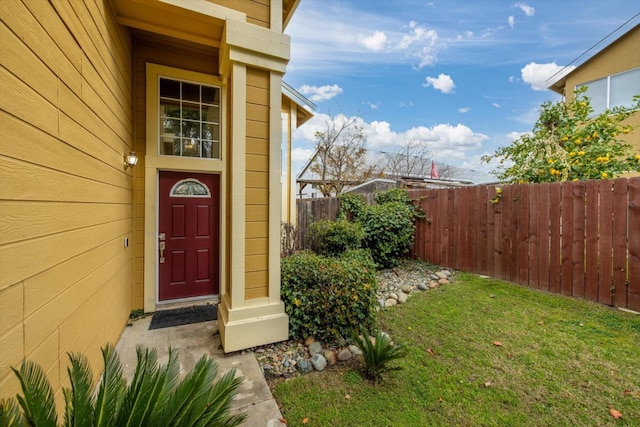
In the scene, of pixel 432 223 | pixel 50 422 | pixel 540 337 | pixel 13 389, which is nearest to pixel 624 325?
pixel 540 337

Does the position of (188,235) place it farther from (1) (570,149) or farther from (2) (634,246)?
(1) (570,149)

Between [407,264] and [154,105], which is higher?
[154,105]

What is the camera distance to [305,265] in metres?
3.54

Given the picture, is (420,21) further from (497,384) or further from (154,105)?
(497,384)

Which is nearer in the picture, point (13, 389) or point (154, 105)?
point (13, 389)

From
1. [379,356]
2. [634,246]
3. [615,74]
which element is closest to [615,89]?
[615,74]

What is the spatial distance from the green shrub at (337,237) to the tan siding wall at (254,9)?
3519 millimetres

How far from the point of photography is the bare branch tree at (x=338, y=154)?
12.3 metres

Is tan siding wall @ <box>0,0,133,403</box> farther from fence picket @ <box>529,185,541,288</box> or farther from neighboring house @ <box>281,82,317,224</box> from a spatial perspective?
fence picket @ <box>529,185,541,288</box>

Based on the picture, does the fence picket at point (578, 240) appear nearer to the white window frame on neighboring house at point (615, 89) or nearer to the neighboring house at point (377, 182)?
the neighboring house at point (377, 182)

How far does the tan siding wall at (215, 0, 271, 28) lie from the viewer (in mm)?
3049

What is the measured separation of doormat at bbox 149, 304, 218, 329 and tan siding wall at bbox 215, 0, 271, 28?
3.90m

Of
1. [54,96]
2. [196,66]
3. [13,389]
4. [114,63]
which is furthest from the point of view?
[196,66]

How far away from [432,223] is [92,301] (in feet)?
19.2
